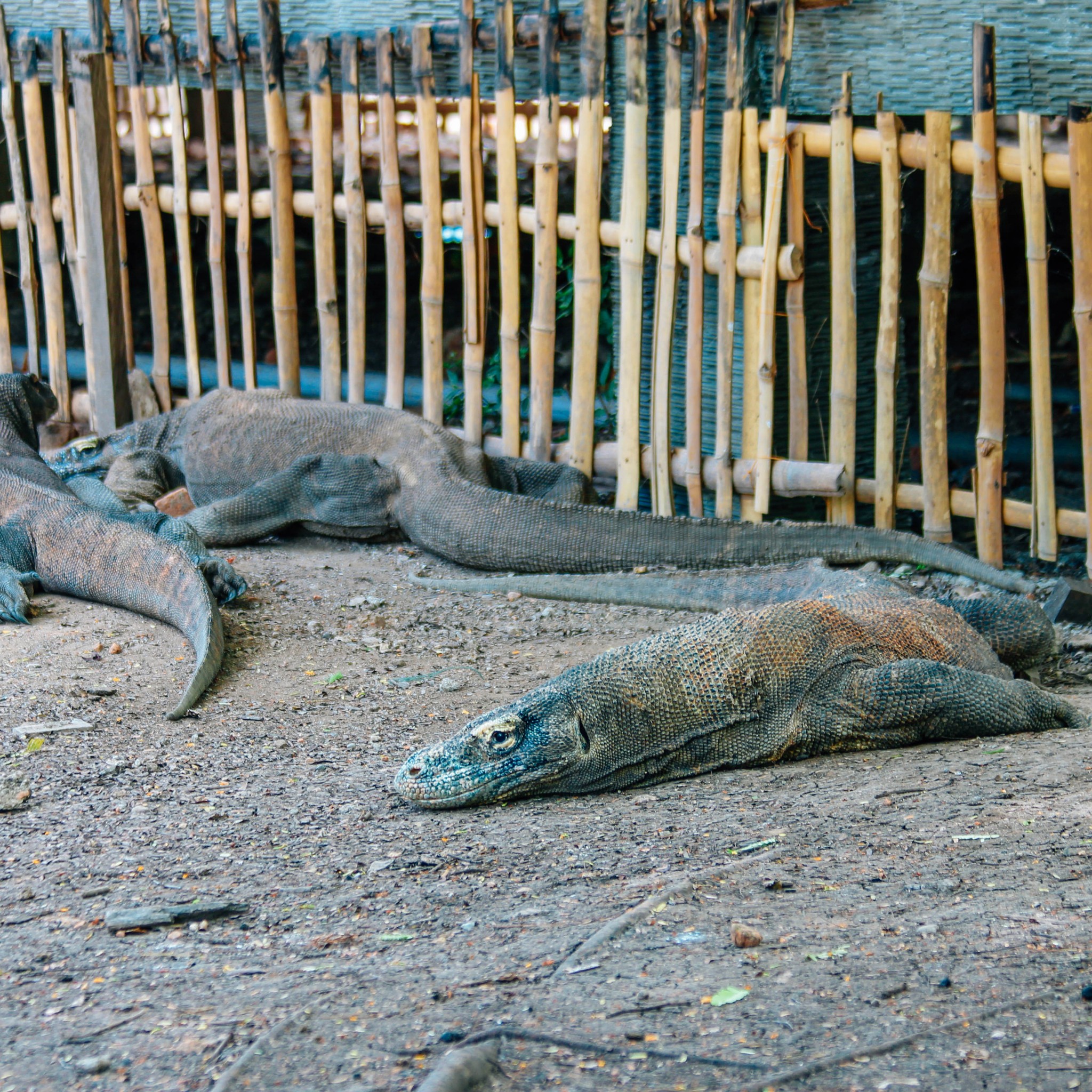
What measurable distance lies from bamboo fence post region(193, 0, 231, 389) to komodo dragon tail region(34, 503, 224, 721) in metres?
2.29

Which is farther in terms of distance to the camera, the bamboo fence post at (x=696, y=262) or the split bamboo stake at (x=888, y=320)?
the bamboo fence post at (x=696, y=262)

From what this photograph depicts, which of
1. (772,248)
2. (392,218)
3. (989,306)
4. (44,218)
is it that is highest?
(44,218)

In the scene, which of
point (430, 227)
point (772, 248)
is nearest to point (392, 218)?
point (430, 227)

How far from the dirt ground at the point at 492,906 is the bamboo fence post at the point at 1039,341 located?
1.29 metres

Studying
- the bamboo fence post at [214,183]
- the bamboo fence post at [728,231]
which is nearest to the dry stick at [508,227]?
the bamboo fence post at [728,231]

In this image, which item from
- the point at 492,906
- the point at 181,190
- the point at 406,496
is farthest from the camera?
the point at 181,190

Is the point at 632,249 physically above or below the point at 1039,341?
above

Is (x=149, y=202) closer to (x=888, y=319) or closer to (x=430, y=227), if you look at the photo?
(x=430, y=227)

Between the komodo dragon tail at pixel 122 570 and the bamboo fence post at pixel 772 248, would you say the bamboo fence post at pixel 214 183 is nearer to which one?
the komodo dragon tail at pixel 122 570

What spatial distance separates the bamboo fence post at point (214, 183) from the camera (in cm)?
680

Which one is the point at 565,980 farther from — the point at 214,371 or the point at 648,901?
the point at 214,371

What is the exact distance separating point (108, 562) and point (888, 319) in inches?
134

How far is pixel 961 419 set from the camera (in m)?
8.41

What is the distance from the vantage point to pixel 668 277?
5.81 meters
